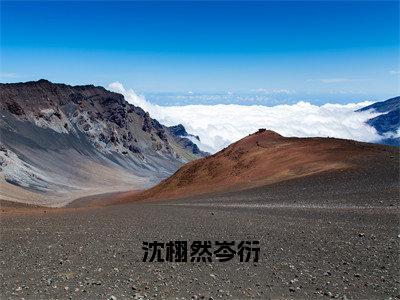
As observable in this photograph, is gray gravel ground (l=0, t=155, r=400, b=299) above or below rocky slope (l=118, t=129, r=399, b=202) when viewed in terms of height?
below

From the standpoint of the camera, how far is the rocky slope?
41.9 meters

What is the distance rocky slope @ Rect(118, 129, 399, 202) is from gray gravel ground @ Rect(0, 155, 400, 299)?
1214 centimetres

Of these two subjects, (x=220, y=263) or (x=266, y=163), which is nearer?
(x=220, y=263)

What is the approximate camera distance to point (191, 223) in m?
23.6

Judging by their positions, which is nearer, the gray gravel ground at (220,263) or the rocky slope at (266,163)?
the gray gravel ground at (220,263)

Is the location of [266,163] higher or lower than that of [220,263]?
higher

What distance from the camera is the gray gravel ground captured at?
1395cm

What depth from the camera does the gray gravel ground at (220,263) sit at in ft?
45.8

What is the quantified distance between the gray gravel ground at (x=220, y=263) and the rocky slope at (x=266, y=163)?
12.1 meters

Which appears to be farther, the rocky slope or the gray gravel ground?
the rocky slope

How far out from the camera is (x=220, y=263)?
53.5 feet

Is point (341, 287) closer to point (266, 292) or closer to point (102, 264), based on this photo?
point (266, 292)

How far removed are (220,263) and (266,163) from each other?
35314 millimetres

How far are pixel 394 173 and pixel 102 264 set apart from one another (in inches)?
1002
